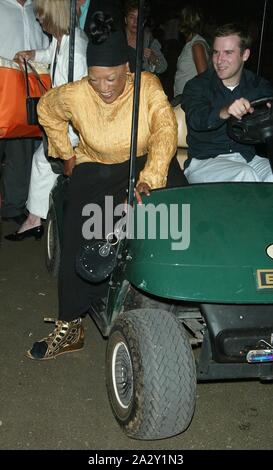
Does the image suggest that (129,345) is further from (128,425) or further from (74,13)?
(74,13)

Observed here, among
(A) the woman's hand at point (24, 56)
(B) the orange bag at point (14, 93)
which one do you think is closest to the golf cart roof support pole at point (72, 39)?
(B) the orange bag at point (14, 93)

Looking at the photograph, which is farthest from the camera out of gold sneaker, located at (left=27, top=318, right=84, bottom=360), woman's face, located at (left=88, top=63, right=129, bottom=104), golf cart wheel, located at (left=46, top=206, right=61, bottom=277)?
golf cart wheel, located at (left=46, top=206, right=61, bottom=277)

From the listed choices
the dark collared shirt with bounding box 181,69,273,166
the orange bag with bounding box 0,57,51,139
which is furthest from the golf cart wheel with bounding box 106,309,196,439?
the orange bag with bounding box 0,57,51,139

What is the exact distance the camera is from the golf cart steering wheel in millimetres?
3213

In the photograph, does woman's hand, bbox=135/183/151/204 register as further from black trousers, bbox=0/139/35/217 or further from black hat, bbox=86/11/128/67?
black trousers, bbox=0/139/35/217

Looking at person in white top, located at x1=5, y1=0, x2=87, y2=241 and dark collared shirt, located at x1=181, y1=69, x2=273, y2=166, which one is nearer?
dark collared shirt, located at x1=181, y1=69, x2=273, y2=166

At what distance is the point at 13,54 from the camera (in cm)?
485

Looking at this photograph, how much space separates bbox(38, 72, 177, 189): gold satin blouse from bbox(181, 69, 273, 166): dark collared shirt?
0.58 meters

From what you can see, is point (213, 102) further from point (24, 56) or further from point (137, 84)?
point (24, 56)

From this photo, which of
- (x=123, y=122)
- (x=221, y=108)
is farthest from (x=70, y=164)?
(x=221, y=108)

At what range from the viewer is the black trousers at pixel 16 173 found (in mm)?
5230

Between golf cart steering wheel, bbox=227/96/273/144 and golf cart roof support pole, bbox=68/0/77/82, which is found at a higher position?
golf cart roof support pole, bbox=68/0/77/82
